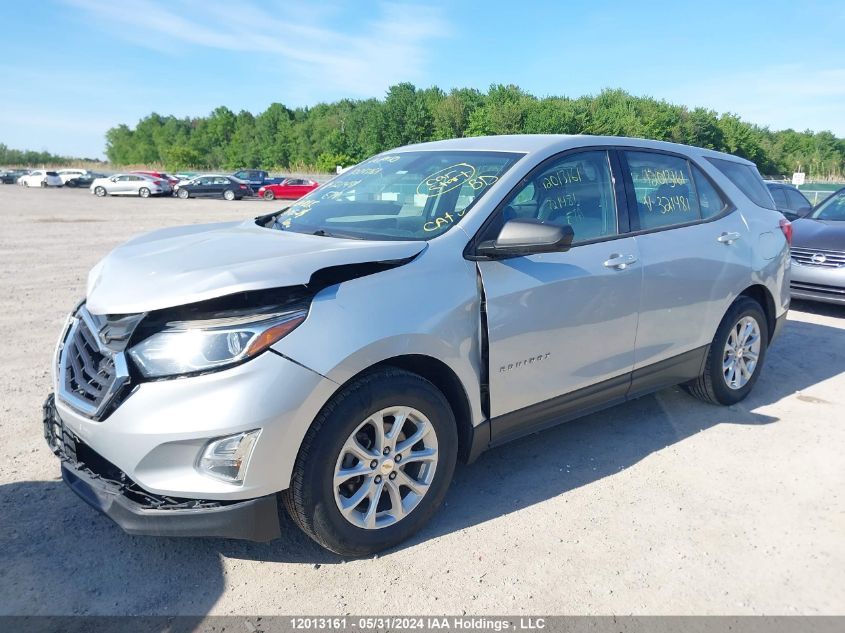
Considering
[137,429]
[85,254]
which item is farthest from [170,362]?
[85,254]

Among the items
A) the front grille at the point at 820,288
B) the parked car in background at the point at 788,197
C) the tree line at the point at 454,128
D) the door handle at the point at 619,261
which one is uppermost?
the tree line at the point at 454,128

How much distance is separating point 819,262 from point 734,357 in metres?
4.15

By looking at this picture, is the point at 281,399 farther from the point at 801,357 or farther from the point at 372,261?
the point at 801,357

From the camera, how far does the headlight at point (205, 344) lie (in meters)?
2.38

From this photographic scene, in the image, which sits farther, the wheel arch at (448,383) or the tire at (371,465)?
the wheel arch at (448,383)

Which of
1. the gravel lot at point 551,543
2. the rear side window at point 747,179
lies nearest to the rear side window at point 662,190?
the rear side window at point 747,179

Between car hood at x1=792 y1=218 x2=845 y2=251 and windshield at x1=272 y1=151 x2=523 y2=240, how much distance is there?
20.2ft

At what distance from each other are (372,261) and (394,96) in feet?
299

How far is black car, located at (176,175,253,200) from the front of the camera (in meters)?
39.2

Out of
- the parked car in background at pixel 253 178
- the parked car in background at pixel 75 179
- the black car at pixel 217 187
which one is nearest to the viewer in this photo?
the black car at pixel 217 187

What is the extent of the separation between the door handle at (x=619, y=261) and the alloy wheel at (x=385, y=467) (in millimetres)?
1455

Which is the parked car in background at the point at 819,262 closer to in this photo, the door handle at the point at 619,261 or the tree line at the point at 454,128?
the door handle at the point at 619,261

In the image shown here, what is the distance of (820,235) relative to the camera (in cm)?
802

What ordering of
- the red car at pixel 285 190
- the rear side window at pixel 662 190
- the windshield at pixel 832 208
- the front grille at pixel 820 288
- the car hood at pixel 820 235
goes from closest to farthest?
the rear side window at pixel 662 190 < the front grille at pixel 820 288 < the car hood at pixel 820 235 < the windshield at pixel 832 208 < the red car at pixel 285 190
